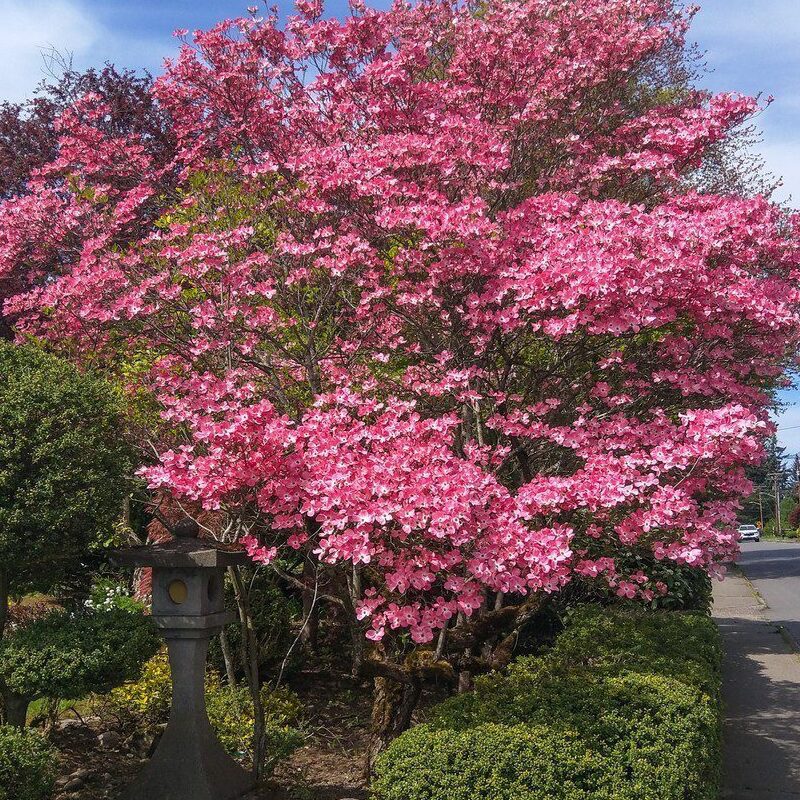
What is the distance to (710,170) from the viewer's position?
14.8 m

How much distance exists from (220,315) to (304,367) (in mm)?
778

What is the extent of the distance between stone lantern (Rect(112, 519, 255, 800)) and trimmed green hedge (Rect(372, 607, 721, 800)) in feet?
3.51

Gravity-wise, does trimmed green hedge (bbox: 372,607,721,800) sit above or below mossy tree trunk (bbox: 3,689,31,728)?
below

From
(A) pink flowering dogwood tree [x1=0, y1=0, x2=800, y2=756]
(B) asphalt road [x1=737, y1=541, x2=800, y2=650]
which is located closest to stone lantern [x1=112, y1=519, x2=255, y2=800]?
(A) pink flowering dogwood tree [x1=0, y1=0, x2=800, y2=756]

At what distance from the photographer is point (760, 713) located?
788cm

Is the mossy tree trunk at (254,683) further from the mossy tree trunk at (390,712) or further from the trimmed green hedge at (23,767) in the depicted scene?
the trimmed green hedge at (23,767)

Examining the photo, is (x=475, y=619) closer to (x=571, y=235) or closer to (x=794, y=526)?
(x=571, y=235)

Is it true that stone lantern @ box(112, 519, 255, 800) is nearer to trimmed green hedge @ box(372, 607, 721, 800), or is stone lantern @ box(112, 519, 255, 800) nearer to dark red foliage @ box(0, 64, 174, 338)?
trimmed green hedge @ box(372, 607, 721, 800)

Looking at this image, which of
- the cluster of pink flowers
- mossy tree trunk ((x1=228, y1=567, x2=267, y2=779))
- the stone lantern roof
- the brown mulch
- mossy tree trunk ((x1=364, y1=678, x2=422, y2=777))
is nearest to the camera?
the cluster of pink flowers

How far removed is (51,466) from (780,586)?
748 inches

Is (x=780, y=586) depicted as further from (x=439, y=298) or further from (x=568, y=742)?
(x=568, y=742)

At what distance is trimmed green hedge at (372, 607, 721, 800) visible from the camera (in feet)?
13.7

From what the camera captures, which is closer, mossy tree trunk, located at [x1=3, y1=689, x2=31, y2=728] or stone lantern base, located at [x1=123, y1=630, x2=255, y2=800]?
stone lantern base, located at [x1=123, y1=630, x2=255, y2=800]

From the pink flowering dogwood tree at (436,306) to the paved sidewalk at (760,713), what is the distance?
4.92 feet
